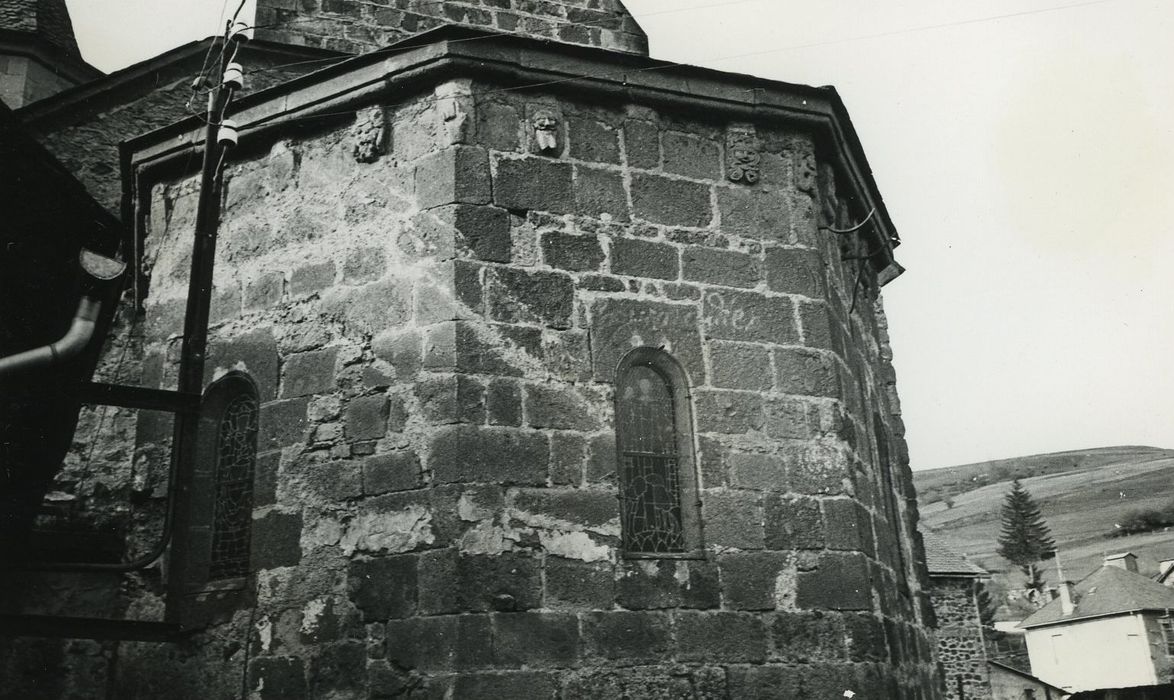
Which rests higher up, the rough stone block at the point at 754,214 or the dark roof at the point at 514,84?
the dark roof at the point at 514,84

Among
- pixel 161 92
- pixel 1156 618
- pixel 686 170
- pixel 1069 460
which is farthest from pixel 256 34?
pixel 1069 460

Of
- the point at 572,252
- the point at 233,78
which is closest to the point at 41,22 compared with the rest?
the point at 233,78

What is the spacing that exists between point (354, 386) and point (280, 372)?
602 millimetres

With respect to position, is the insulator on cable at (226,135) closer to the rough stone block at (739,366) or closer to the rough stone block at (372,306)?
the rough stone block at (372,306)

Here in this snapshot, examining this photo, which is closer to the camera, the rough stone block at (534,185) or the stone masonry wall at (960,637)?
the rough stone block at (534,185)

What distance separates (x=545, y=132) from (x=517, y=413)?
175 cm

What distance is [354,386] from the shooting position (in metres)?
5.68

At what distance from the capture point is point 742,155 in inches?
256

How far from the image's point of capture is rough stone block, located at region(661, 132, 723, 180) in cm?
636

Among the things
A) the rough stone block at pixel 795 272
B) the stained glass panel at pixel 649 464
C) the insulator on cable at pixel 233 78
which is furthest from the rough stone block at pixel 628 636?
the insulator on cable at pixel 233 78

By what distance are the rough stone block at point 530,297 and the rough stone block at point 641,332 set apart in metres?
0.20

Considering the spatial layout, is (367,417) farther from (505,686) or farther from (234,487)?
(505,686)

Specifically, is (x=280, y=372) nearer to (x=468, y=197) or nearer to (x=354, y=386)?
(x=354, y=386)

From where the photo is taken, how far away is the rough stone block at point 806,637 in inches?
220
